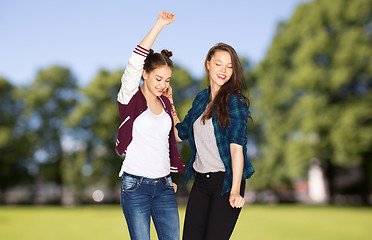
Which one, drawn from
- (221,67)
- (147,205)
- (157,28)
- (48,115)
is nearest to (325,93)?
(221,67)

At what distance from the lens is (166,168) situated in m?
3.72

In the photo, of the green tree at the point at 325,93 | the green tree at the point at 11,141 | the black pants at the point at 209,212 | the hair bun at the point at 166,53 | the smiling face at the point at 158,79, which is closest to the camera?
the black pants at the point at 209,212

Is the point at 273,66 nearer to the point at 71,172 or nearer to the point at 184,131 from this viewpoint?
the point at 71,172

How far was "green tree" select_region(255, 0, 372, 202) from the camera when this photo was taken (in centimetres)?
2872

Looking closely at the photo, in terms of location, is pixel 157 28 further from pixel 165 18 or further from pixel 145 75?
pixel 145 75

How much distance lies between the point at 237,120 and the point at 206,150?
403 mm

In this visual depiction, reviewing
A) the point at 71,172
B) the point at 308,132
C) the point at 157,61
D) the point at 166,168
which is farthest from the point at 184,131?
the point at 71,172

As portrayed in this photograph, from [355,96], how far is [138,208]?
30505 mm

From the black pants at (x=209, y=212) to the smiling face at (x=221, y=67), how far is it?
2.91ft

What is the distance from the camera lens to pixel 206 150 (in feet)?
12.2

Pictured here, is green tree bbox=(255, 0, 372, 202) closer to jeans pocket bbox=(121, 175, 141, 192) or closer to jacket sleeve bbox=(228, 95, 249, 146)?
jacket sleeve bbox=(228, 95, 249, 146)

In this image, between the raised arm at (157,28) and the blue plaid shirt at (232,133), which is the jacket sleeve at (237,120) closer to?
the blue plaid shirt at (232,133)

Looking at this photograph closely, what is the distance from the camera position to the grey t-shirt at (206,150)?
3.69 meters

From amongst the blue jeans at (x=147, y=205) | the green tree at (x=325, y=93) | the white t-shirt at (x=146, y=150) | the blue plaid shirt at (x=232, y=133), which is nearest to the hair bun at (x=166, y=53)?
the white t-shirt at (x=146, y=150)
